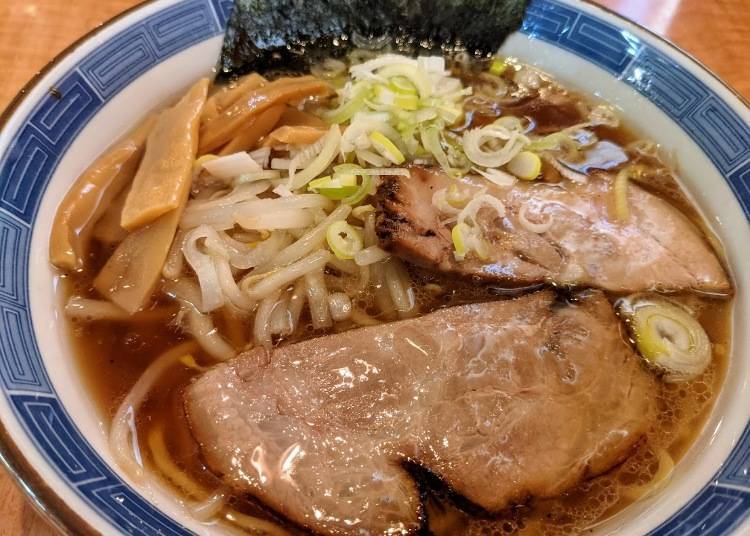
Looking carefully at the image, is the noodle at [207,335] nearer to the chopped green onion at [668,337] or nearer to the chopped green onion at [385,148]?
the chopped green onion at [385,148]

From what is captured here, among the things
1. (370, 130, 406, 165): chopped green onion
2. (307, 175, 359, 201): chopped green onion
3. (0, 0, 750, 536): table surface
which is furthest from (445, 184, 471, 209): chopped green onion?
(0, 0, 750, 536): table surface

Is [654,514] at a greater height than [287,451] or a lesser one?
greater

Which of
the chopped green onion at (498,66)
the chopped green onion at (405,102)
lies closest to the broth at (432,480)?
the chopped green onion at (405,102)

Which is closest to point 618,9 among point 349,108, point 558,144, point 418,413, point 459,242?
point 558,144

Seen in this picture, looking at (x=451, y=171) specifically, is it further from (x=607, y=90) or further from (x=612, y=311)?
(x=607, y=90)

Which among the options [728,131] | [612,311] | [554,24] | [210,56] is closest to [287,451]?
[612,311]

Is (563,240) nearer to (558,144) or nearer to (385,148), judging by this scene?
(558,144)
